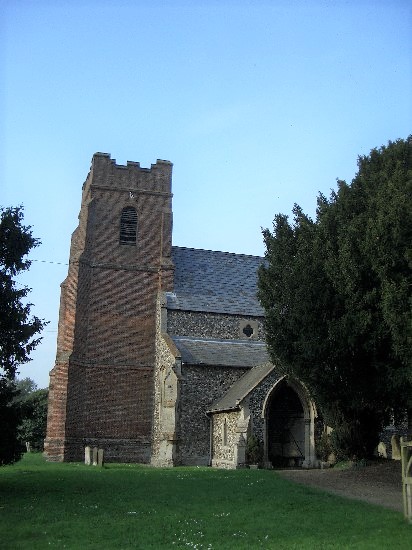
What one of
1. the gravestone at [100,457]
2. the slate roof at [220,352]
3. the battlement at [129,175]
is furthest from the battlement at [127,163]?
the gravestone at [100,457]

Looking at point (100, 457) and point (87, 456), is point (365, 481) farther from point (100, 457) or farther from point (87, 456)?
point (87, 456)

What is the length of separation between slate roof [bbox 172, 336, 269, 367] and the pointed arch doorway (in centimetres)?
264

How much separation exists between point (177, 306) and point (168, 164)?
9126mm

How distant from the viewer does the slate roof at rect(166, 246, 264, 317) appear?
31.8 meters

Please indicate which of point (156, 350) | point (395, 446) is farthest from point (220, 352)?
point (395, 446)

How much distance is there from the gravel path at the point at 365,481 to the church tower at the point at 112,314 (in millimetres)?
11380

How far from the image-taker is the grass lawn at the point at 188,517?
368 inches

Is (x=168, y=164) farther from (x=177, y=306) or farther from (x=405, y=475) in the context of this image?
(x=405, y=475)

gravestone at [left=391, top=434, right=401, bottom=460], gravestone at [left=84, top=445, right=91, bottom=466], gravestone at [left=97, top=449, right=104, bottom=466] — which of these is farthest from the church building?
gravestone at [left=391, top=434, right=401, bottom=460]

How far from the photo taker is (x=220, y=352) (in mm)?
29531

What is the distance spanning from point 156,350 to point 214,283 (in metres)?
5.08

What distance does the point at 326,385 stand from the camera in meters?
18.4

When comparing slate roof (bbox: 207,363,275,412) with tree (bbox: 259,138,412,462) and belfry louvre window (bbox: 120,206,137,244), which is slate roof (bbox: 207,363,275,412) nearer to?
tree (bbox: 259,138,412,462)

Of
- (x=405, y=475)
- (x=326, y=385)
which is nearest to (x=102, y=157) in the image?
(x=326, y=385)
